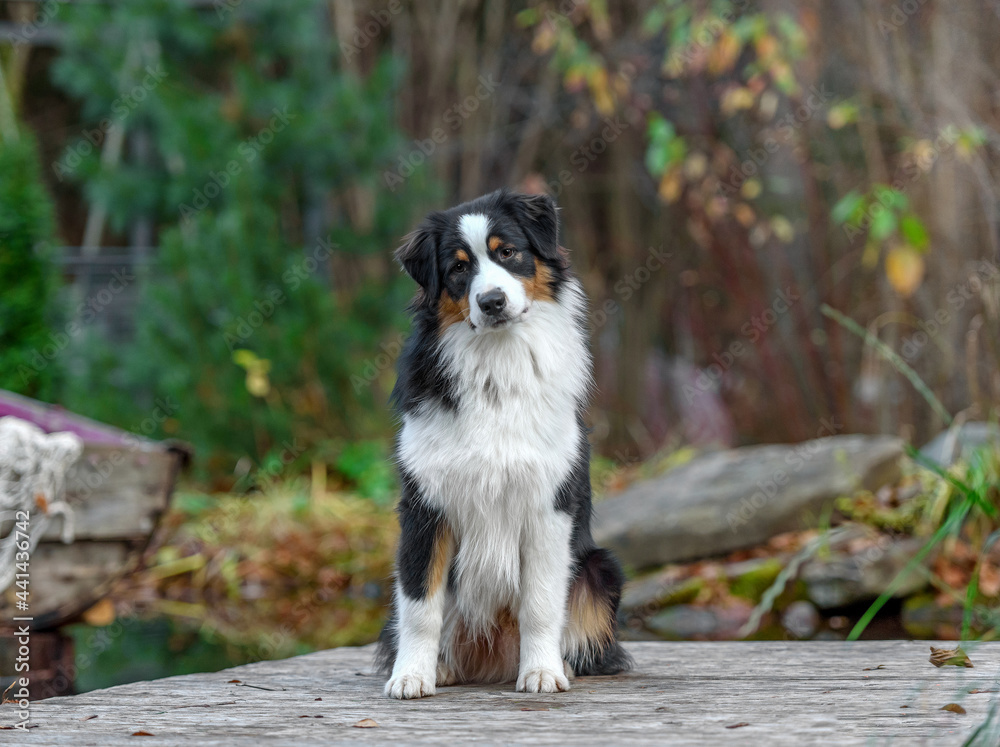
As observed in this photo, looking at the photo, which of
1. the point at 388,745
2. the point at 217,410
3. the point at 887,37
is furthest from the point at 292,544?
the point at 887,37

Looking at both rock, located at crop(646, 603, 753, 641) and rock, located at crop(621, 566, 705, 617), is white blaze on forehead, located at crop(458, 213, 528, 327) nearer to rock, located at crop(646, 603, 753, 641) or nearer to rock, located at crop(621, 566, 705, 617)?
rock, located at crop(646, 603, 753, 641)

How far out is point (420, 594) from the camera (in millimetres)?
2863

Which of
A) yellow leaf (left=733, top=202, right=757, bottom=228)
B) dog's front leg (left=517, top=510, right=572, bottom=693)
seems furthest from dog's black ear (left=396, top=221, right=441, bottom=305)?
yellow leaf (left=733, top=202, right=757, bottom=228)

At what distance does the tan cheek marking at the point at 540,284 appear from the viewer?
9.84 ft

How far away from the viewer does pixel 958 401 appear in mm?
7441

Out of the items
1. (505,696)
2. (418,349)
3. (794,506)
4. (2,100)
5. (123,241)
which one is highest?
(2,100)

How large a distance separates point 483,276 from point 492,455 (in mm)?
505

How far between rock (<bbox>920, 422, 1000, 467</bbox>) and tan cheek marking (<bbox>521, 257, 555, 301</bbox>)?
290cm

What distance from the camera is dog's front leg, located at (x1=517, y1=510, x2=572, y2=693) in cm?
288

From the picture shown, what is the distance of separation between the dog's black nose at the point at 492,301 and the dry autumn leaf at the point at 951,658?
1674 mm

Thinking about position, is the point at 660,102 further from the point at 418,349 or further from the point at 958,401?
the point at 418,349

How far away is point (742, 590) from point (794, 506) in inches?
26.0

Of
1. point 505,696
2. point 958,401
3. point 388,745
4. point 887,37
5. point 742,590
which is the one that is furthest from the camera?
point 887,37

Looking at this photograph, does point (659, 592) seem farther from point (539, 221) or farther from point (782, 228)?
point (782, 228)
